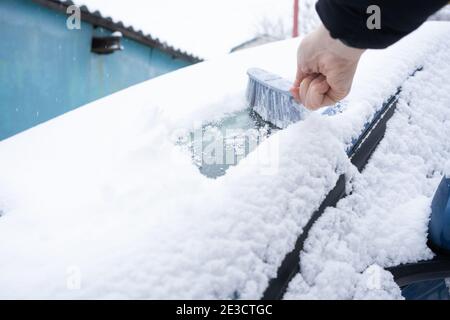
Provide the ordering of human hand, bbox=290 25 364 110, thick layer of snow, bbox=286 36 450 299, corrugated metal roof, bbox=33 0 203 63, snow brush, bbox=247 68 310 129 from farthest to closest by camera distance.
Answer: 1. corrugated metal roof, bbox=33 0 203 63
2. snow brush, bbox=247 68 310 129
3. human hand, bbox=290 25 364 110
4. thick layer of snow, bbox=286 36 450 299

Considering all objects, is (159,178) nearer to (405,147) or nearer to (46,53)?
(405,147)

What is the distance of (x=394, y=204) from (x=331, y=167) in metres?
0.28

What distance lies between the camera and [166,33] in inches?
341

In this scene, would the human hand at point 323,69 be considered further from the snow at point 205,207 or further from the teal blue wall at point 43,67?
the teal blue wall at point 43,67

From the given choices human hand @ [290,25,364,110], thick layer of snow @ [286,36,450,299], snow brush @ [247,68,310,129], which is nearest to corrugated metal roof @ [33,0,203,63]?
snow brush @ [247,68,310,129]

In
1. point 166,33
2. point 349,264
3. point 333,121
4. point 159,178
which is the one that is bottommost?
point 166,33

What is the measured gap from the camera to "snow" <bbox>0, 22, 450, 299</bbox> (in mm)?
739

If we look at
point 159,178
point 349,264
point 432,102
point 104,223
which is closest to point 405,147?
point 432,102

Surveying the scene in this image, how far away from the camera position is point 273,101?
4.80 feet

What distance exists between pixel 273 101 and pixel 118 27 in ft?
18.0

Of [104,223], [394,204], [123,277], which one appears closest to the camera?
[123,277]

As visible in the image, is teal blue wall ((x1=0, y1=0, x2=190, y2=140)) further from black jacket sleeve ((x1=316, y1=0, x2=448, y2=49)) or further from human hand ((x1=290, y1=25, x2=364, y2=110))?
black jacket sleeve ((x1=316, y1=0, x2=448, y2=49))

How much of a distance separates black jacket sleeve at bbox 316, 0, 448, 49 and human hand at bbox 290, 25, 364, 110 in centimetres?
12

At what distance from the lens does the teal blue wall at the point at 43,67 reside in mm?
4898
